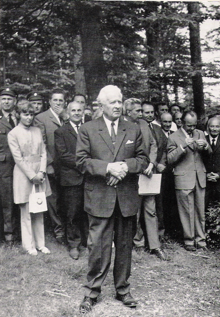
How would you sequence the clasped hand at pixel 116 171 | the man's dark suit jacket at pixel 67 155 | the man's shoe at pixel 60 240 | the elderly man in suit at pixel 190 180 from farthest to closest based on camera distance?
the elderly man in suit at pixel 190 180
the man's shoe at pixel 60 240
the man's dark suit jacket at pixel 67 155
the clasped hand at pixel 116 171

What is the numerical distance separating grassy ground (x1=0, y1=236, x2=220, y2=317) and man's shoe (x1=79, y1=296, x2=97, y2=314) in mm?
58

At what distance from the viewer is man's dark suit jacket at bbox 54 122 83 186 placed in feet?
18.0

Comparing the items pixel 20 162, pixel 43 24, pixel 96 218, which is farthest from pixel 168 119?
pixel 43 24

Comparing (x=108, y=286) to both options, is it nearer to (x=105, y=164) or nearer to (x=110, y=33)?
(x=105, y=164)

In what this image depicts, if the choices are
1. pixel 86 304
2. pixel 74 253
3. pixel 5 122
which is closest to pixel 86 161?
pixel 86 304

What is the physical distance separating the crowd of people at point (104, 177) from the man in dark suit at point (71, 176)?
14 millimetres

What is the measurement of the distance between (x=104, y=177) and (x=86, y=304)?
4.26 ft

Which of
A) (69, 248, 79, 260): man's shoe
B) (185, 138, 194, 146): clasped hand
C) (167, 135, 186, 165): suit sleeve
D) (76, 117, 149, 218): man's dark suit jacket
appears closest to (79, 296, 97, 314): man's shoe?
(76, 117, 149, 218): man's dark suit jacket

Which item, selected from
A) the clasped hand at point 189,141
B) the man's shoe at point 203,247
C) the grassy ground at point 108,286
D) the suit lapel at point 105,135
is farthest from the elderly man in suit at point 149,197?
the suit lapel at point 105,135

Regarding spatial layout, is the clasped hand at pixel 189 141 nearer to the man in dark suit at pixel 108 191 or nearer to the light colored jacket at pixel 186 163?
the light colored jacket at pixel 186 163

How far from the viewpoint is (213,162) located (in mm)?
6316

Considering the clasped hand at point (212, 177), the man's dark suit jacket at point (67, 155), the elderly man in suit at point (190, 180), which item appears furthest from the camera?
the clasped hand at point (212, 177)

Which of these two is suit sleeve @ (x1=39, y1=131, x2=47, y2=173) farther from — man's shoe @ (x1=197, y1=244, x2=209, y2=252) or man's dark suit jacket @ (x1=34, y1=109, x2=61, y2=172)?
man's shoe @ (x1=197, y1=244, x2=209, y2=252)

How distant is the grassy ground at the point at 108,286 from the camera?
401cm
